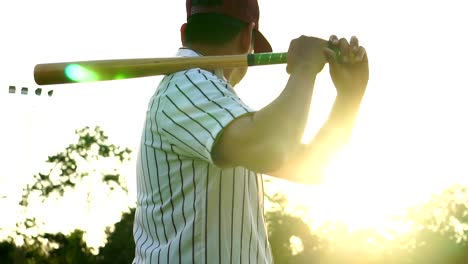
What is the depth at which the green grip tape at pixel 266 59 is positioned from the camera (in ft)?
10.7

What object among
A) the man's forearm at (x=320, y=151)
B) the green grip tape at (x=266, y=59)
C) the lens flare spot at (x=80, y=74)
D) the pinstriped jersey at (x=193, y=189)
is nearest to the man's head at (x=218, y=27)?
the green grip tape at (x=266, y=59)

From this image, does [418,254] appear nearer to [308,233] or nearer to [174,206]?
[308,233]

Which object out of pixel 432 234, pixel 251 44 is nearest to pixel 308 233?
pixel 432 234

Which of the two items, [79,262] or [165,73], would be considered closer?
[165,73]

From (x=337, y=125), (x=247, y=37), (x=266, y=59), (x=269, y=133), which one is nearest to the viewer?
(x=269, y=133)

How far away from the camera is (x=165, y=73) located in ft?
10.6

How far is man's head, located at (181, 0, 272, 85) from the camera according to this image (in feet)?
11.0

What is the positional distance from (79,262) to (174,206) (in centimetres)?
5565

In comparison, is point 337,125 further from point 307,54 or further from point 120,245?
point 120,245

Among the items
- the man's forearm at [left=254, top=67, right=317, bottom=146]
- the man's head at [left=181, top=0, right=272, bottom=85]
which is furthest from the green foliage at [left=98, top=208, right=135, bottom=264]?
the man's forearm at [left=254, top=67, right=317, bottom=146]

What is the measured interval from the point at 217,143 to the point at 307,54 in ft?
1.68

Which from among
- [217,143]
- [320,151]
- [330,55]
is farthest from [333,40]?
[320,151]

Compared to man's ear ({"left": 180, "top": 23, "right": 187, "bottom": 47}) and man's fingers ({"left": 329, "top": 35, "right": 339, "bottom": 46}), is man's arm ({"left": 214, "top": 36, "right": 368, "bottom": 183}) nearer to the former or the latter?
man's fingers ({"left": 329, "top": 35, "right": 339, "bottom": 46})

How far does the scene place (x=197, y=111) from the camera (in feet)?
9.39
